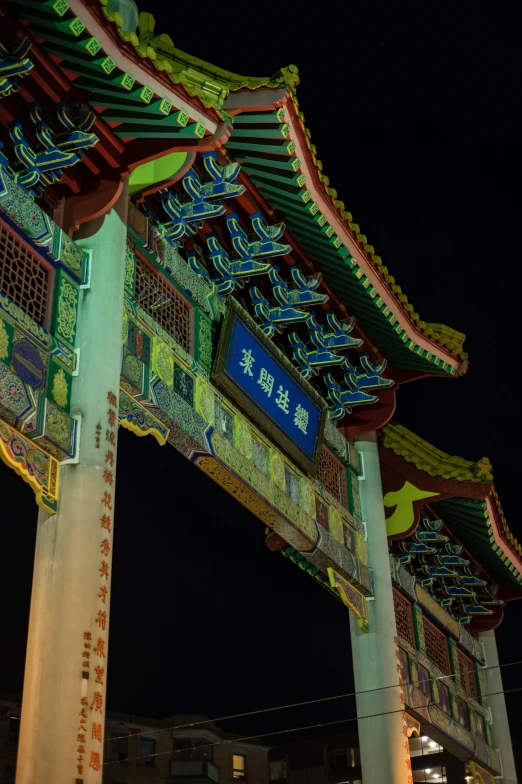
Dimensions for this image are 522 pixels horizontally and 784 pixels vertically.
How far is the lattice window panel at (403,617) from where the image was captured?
14.3 m

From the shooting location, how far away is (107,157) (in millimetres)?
8273

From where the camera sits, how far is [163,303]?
9344 millimetres

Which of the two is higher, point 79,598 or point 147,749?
point 147,749

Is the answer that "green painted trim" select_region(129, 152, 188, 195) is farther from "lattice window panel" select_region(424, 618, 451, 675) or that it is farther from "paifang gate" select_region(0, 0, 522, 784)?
"lattice window panel" select_region(424, 618, 451, 675)

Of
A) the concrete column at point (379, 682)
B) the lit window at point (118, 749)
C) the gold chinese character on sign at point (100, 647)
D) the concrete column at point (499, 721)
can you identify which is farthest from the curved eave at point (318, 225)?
the lit window at point (118, 749)

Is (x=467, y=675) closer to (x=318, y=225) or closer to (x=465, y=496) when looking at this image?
(x=465, y=496)

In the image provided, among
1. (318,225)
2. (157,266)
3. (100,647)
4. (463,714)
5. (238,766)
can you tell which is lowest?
(100,647)

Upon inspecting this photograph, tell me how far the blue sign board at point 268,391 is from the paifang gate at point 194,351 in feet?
0.10

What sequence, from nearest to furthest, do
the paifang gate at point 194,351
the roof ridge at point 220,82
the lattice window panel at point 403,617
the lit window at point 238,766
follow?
the paifang gate at point 194,351 < the roof ridge at point 220,82 < the lattice window panel at point 403,617 < the lit window at point 238,766

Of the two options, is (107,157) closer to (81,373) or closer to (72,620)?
(81,373)

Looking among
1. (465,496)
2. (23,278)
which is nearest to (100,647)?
(23,278)

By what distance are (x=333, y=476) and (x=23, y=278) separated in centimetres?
585

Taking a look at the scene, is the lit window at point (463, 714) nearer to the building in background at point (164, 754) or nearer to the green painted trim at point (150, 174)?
the green painted trim at point (150, 174)

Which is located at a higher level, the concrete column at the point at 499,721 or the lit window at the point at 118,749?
the lit window at the point at 118,749
